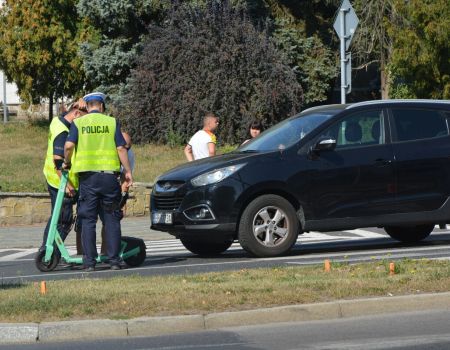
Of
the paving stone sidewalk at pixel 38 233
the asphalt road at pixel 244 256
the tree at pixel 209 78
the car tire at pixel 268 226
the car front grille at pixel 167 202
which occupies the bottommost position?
the paving stone sidewalk at pixel 38 233

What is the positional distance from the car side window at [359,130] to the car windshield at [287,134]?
0.20 metres

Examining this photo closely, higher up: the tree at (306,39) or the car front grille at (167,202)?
the tree at (306,39)

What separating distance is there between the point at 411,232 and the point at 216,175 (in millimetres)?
3255

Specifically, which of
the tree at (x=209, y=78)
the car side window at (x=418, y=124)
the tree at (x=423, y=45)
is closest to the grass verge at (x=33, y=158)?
the tree at (x=209, y=78)

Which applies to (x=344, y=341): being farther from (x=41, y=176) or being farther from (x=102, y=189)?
(x=41, y=176)

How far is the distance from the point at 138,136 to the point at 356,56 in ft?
24.6

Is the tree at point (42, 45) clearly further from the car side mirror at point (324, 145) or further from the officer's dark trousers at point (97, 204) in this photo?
the officer's dark trousers at point (97, 204)

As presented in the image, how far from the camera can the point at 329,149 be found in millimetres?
13586

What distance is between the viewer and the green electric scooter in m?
12.5

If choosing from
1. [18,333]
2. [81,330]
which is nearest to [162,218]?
[81,330]

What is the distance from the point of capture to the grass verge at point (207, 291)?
30.1 ft

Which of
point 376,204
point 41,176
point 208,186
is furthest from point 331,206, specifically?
point 41,176

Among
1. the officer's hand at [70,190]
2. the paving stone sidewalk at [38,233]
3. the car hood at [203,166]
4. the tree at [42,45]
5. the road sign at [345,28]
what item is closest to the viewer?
the officer's hand at [70,190]

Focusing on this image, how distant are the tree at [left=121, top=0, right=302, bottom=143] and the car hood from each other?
16930 millimetres
